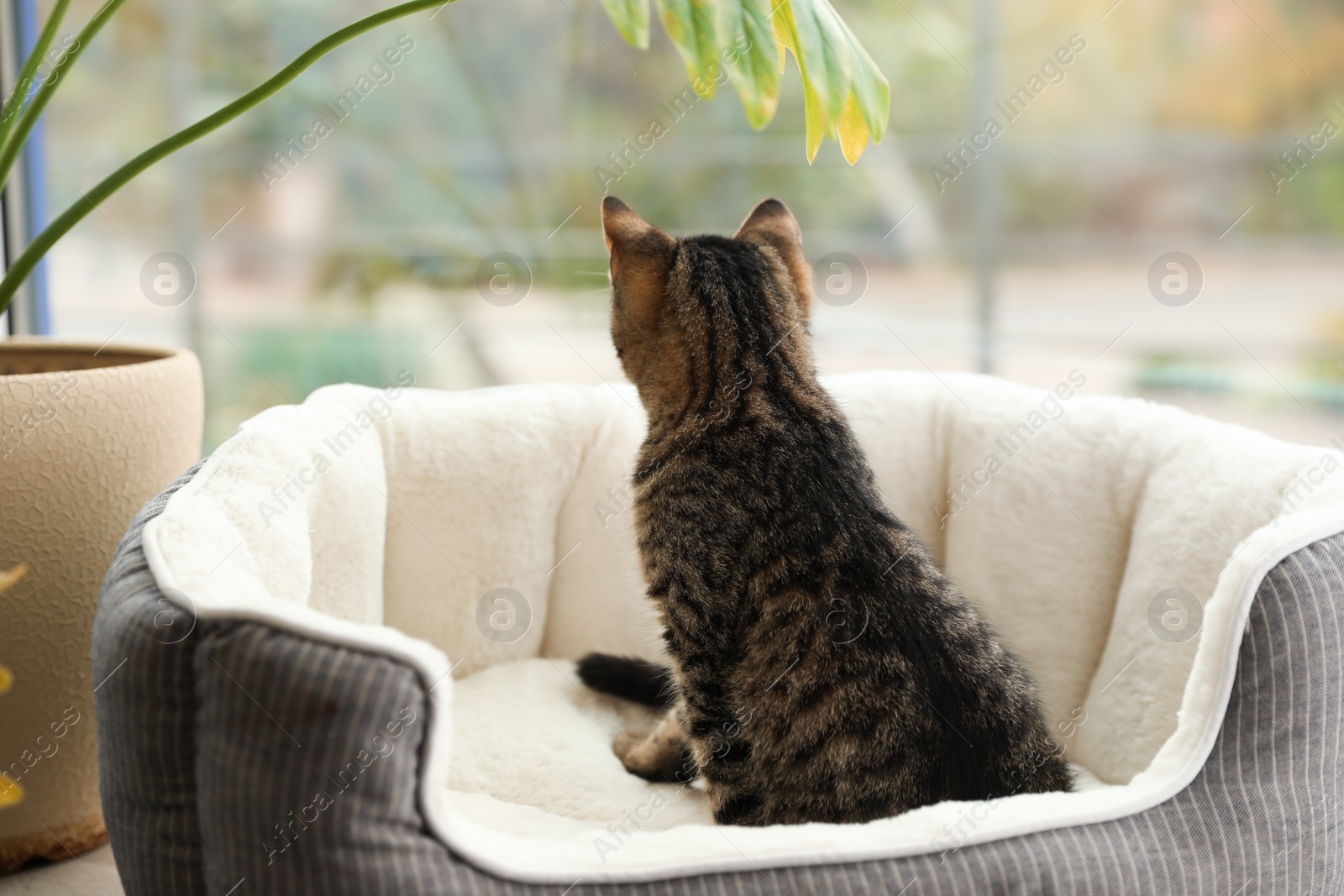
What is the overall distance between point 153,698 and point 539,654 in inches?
34.5

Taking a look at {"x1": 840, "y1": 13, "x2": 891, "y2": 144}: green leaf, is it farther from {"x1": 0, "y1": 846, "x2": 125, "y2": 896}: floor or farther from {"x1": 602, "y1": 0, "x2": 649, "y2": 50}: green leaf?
{"x1": 0, "y1": 846, "x2": 125, "y2": 896}: floor

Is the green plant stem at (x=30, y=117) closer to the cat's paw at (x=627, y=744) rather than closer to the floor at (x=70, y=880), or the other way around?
the floor at (x=70, y=880)

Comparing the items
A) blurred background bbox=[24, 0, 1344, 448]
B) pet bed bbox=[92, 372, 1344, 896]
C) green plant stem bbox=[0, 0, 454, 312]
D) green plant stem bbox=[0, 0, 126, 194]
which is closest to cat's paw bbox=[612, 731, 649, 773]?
pet bed bbox=[92, 372, 1344, 896]

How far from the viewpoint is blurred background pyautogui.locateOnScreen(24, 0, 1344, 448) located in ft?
8.85

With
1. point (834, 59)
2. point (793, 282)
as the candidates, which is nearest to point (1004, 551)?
point (793, 282)

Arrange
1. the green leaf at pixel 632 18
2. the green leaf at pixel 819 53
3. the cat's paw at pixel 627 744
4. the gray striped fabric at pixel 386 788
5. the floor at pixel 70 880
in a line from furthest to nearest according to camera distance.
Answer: the cat's paw at pixel 627 744, the floor at pixel 70 880, the green leaf at pixel 819 53, the green leaf at pixel 632 18, the gray striped fabric at pixel 386 788

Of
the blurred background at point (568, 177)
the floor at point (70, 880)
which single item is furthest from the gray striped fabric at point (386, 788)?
the blurred background at point (568, 177)

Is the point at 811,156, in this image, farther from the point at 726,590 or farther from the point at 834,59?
the point at 726,590

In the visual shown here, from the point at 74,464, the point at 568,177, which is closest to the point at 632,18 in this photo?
the point at 74,464

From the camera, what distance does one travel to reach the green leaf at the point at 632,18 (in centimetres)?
91

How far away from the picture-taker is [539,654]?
163cm

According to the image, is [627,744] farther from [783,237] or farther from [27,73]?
[27,73]

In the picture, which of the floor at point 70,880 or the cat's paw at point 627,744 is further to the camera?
the cat's paw at point 627,744

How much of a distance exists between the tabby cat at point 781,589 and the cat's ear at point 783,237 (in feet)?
0.13
